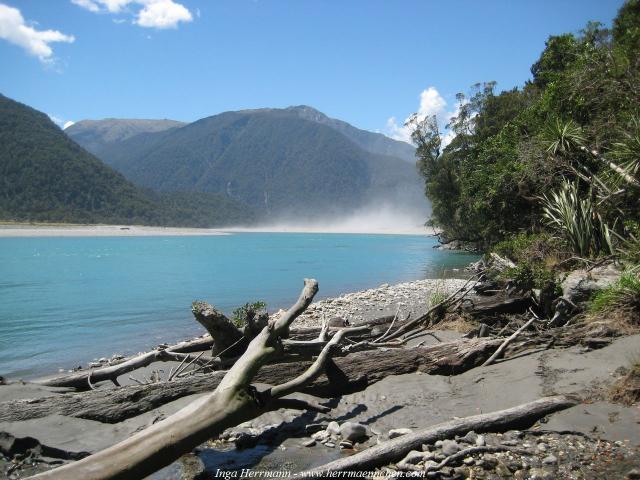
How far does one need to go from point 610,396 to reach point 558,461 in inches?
56.1

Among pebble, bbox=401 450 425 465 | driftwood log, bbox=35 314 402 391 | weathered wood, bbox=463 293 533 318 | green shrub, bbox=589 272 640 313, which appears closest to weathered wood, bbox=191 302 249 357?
driftwood log, bbox=35 314 402 391

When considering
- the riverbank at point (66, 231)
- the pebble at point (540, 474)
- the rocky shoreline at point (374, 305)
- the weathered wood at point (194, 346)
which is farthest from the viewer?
the riverbank at point (66, 231)

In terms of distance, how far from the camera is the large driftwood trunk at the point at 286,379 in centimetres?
608

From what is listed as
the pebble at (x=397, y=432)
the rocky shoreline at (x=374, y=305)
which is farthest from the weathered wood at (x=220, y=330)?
the rocky shoreline at (x=374, y=305)

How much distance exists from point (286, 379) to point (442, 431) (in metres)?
2.53

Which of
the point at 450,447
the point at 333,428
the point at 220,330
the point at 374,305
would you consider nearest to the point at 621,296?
the point at 450,447

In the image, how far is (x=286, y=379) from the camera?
6922 mm

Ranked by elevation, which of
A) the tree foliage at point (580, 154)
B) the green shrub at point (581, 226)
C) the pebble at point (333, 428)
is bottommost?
the pebble at point (333, 428)

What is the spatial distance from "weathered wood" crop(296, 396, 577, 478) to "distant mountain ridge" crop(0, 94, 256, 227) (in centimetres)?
13117

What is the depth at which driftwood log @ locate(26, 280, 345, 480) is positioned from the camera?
370cm

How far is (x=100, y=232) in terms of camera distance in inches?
4417

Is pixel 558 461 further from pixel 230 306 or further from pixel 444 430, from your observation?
pixel 230 306

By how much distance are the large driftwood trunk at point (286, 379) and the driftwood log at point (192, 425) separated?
914 millimetres

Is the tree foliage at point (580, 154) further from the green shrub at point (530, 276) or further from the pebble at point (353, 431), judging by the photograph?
the pebble at point (353, 431)
